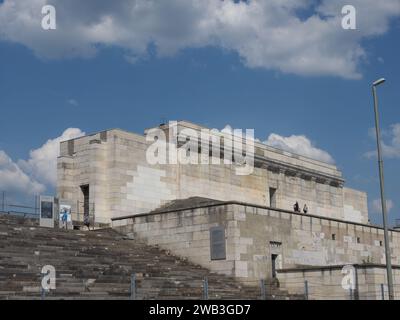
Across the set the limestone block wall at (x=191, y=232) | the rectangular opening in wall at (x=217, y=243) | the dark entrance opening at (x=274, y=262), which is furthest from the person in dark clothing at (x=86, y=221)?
the dark entrance opening at (x=274, y=262)

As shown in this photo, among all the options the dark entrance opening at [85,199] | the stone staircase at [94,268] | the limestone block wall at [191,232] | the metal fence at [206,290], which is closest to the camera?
the stone staircase at [94,268]

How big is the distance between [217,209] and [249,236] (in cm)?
225

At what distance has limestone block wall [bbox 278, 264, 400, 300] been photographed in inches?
1310

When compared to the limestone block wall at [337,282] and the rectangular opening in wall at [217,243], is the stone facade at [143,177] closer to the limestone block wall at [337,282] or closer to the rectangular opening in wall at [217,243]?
the rectangular opening in wall at [217,243]

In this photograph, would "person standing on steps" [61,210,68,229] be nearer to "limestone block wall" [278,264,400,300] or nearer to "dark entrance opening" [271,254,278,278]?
"dark entrance opening" [271,254,278,278]

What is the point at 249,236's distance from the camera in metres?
35.9

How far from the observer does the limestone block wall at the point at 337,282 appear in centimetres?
3328

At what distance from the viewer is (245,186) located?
52219mm

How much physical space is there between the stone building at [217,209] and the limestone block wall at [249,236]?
0.06 metres

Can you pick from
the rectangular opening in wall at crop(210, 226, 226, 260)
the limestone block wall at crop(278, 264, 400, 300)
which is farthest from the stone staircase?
the limestone block wall at crop(278, 264, 400, 300)

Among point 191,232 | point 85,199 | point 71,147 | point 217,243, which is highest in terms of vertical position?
point 71,147

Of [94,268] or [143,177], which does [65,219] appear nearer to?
[143,177]

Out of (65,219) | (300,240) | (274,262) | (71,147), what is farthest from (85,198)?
(300,240)
